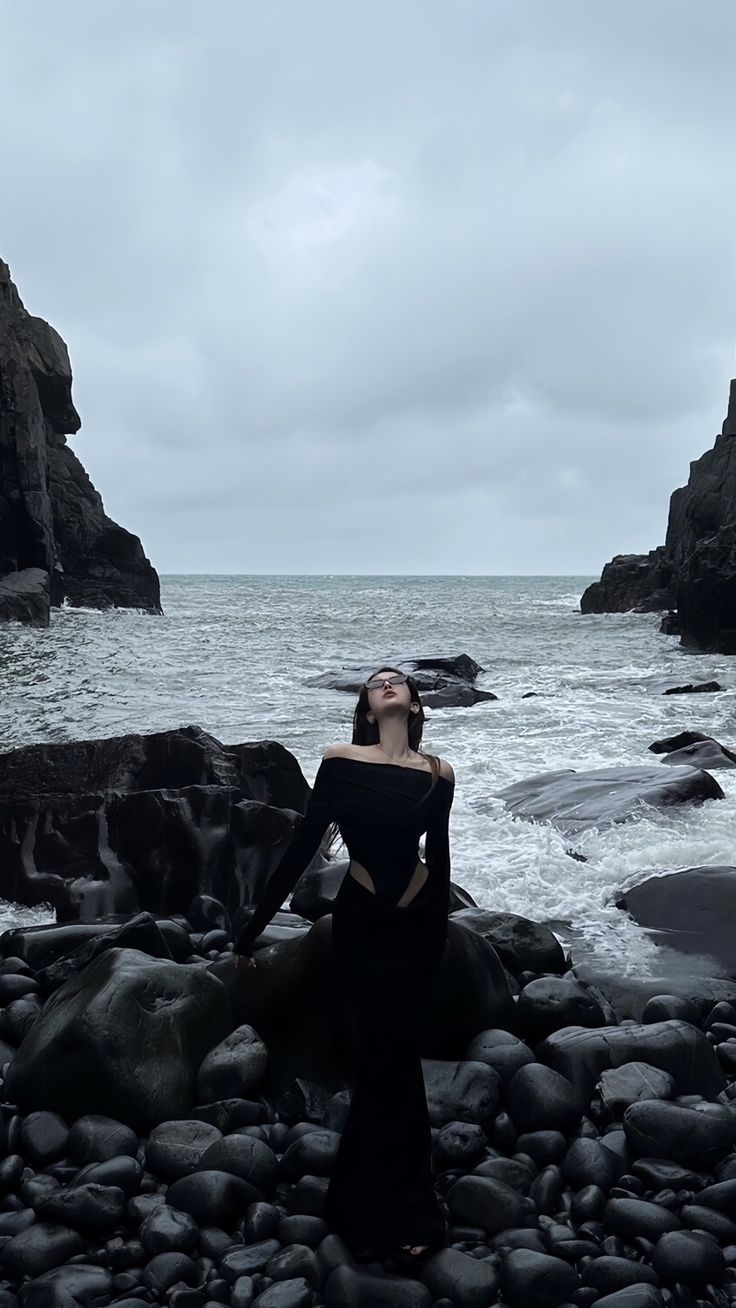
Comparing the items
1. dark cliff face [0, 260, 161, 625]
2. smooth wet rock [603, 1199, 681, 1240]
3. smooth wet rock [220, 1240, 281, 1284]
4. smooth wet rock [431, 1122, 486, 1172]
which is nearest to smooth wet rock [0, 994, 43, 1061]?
smooth wet rock [220, 1240, 281, 1284]

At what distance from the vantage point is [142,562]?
5347 centimetres

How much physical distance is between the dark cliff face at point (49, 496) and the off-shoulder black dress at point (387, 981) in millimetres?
38344

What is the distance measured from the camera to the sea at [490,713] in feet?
26.0

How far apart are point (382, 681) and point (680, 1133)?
2.17m

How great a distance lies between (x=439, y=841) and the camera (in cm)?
351

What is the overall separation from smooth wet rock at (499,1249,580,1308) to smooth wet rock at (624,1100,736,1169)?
0.82 meters

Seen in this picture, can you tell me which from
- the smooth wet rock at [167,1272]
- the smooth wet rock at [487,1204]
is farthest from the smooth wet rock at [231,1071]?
the smooth wet rock at [487,1204]

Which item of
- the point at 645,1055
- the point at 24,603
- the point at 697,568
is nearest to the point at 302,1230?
the point at 645,1055

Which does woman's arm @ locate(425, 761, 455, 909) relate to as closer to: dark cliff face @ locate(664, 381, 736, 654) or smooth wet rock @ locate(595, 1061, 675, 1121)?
smooth wet rock @ locate(595, 1061, 675, 1121)

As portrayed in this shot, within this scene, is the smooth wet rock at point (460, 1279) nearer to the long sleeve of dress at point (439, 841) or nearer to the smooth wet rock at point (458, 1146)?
the smooth wet rock at point (458, 1146)

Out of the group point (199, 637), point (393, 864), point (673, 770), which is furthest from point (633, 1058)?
point (199, 637)

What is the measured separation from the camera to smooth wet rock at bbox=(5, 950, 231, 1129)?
4.11 metres

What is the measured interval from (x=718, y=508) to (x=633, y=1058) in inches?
1716

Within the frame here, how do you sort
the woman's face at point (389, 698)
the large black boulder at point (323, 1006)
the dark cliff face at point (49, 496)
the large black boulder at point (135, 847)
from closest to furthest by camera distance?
the woman's face at point (389, 698), the large black boulder at point (323, 1006), the large black boulder at point (135, 847), the dark cliff face at point (49, 496)
